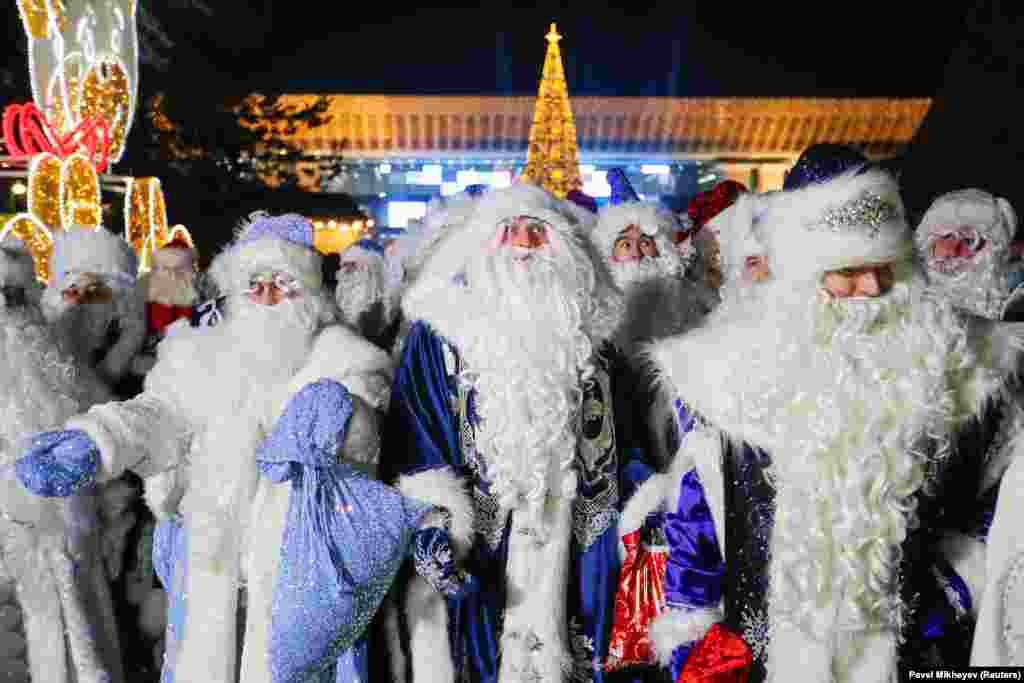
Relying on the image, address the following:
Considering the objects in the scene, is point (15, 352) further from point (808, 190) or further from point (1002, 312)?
point (1002, 312)

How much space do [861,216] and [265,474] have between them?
2.10 m

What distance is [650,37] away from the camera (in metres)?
33.4

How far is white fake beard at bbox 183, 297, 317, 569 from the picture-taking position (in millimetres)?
4613

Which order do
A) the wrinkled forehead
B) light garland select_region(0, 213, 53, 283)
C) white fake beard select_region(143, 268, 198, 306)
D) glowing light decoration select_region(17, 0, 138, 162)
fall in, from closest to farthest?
1. the wrinkled forehead
2. white fake beard select_region(143, 268, 198, 306)
3. light garland select_region(0, 213, 53, 283)
4. glowing light decoration select_region(17, 0, 138, 162)

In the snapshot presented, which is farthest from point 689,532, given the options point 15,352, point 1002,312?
point 15,352

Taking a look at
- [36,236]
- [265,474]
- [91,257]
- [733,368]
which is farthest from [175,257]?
[733,368]

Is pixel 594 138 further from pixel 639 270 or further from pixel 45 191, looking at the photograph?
pixel 639 270

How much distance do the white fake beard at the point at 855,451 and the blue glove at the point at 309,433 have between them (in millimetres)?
1479

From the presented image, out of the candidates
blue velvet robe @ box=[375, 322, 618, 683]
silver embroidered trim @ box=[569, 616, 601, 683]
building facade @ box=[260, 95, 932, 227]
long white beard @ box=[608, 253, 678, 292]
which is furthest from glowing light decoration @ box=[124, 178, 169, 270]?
building facade @ box=[260, 95, 932, 227]

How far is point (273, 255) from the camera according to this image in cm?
481

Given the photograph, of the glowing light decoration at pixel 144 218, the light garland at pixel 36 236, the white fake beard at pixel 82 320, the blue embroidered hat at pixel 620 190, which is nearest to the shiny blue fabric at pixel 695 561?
the blue embroidered hat at pixel 620 190

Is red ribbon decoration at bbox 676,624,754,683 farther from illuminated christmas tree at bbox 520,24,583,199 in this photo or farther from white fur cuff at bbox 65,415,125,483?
illuminated christmas tree at bbox 520,24,583,199

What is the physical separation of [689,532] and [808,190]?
39.2 inches

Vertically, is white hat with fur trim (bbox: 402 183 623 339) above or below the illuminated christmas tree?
below
